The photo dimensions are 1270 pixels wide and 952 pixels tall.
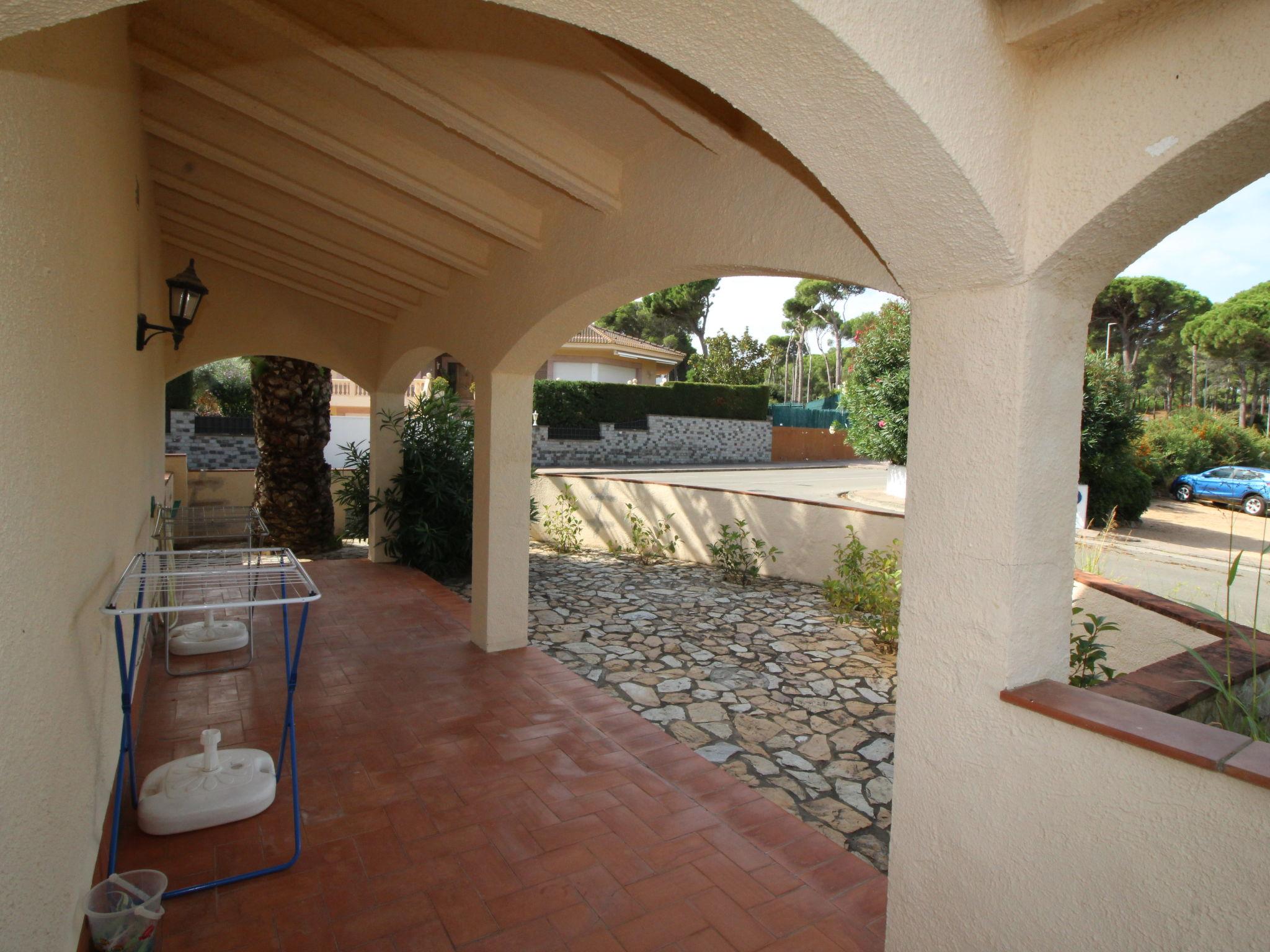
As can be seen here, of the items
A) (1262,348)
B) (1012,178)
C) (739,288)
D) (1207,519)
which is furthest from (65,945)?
(739,288)

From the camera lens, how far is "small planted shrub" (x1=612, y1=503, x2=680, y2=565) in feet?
33.7

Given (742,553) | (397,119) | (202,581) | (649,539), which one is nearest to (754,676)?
(742,553)

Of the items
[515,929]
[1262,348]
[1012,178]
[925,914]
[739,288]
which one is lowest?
[515,929]

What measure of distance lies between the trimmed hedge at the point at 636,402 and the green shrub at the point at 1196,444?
1398 centimetres

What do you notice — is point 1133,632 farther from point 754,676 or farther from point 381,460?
point 381,460

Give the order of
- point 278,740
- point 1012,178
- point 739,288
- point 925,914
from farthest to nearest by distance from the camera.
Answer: point 739,288 → point 278,740 → point 925,914 → point 1012,178

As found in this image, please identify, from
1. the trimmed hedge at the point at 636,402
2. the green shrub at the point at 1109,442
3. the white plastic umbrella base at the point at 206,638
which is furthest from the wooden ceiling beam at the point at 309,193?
the trimmed hedge at the point at 636,402

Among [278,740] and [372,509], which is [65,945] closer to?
[278,740]

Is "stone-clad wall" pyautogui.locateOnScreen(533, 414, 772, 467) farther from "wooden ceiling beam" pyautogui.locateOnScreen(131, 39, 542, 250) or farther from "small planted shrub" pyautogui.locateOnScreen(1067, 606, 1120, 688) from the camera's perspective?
"small planted shrub" pyautogui.locateOnScreen(1067, 606, 1120, 688)

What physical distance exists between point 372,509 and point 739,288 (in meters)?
36.0

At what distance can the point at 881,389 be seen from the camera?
1447 cm

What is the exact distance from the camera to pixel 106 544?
290 cm

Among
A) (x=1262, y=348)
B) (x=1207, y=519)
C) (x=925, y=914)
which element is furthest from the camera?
(x=1262, y=348)

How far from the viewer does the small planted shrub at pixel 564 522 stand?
11195 millimetres
